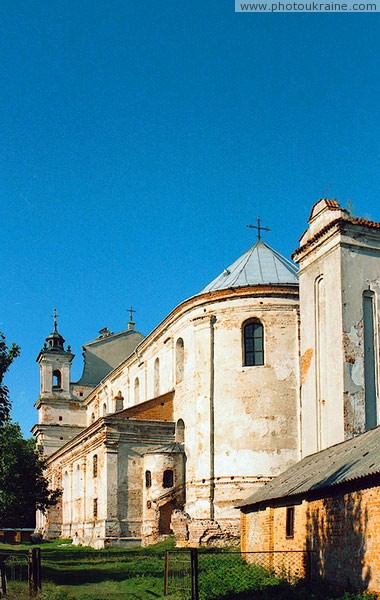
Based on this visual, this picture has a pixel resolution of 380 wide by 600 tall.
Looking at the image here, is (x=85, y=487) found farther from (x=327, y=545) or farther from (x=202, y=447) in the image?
(x=327, y=545)

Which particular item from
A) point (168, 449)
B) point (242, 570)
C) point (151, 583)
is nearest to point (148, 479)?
point (168, 449)

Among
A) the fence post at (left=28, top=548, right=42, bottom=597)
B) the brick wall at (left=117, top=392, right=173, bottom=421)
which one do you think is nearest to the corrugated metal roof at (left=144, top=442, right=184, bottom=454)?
the brick wall at (left=117, top=392, right=173, bottom=421)

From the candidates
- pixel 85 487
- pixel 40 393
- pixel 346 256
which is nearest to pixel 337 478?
pixel 346 256

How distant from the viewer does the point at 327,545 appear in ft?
44.0

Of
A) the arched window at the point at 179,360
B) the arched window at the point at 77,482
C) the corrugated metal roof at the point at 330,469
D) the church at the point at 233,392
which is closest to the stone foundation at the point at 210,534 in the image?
the church at the point at 233,392

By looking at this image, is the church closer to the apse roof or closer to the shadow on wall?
the apse roof

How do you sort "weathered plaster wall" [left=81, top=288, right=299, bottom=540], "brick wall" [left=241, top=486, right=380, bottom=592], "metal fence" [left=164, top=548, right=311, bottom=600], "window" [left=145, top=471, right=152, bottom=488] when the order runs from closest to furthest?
"brick wall" [left=241, top=486, right=380, bottom=592]
"metal fence" [left=164, top=548, right=311, bottom=600]
"weathered plaster wall" [left=81, top=288, right=299, bottom=540]
"window" [left=145, top=471, right=152, bottom=488]

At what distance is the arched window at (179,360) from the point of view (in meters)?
32.9

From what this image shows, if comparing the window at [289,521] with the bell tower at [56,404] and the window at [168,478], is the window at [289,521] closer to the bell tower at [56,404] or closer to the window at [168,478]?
the window at [168,478]

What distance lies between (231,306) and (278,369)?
3193 millimetres

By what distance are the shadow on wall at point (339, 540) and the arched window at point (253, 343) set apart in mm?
14778

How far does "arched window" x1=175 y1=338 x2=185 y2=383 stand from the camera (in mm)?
32906

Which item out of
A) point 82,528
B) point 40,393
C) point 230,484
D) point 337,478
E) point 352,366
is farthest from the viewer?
point 40,393

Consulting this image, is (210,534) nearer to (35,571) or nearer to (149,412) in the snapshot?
(149,412)
